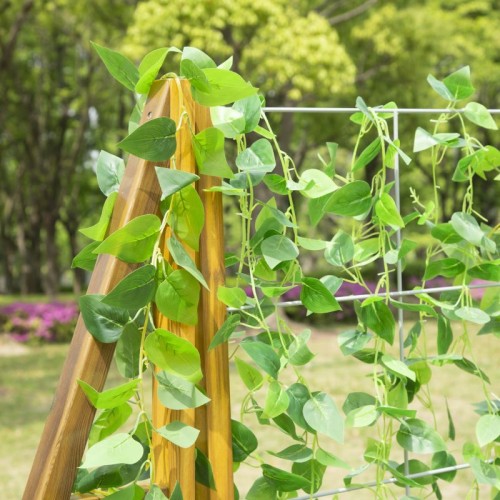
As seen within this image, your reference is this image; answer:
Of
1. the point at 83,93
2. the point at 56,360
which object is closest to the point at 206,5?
the point at 56,360

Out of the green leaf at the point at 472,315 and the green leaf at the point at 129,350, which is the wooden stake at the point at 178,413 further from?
the green leaf at the point at 472,315

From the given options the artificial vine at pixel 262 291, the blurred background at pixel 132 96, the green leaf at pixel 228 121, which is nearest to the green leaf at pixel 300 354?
the artificial vine at pixel 262 291

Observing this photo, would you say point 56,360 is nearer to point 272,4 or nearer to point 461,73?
point 272,4

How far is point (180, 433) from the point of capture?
1.11 meters

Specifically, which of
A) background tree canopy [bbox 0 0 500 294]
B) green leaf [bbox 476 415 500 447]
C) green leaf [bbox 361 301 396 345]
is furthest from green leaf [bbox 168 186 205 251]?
background tree canopy [bbox 0 0 500 294]

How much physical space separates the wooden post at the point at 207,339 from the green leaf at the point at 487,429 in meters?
0.47

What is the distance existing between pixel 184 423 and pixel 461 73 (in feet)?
2.52

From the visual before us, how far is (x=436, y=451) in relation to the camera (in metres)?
1.38

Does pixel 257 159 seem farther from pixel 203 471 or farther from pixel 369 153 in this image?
A: pixel 203 471

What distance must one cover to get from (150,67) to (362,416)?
651mm

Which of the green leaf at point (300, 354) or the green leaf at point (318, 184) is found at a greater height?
the green leaf at point (318, 184)

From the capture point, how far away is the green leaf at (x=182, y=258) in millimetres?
1099

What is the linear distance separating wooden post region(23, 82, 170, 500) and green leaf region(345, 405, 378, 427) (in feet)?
1.39

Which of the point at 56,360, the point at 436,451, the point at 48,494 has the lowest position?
the point at 56,360
